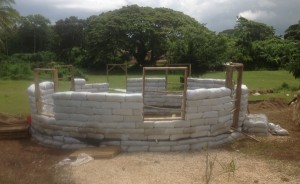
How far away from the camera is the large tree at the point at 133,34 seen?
31469 millimetres

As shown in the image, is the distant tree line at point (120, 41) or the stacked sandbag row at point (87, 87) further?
the distant tree line at point (120, 41)

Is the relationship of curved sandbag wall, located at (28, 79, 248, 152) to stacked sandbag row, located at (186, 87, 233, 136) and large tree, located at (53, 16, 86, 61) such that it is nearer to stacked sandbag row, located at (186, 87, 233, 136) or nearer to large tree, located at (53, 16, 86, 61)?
stacked sandbag row, located at (186, 87, 233, 136)

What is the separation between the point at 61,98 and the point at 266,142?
16.0ft

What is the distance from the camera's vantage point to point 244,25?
135 feet

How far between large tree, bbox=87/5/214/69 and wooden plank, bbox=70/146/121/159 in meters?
23.4

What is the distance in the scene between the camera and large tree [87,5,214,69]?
31.5 meters

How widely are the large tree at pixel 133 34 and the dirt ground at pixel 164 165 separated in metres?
22.9

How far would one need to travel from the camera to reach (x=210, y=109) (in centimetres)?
825

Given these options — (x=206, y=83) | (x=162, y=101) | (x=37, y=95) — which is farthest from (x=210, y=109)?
(x=162, y=101)

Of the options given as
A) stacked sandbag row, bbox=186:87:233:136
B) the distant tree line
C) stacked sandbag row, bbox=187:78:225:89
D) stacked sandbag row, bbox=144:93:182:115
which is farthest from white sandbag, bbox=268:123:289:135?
the distant tree line

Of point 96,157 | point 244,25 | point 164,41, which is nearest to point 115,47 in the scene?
point 164,41

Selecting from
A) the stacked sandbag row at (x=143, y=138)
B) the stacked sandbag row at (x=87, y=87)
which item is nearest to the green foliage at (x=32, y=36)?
the stacked sandbag row at (x=87, y=87)

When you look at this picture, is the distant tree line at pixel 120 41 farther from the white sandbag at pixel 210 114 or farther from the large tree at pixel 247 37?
the white sandbag at pixel 210 114

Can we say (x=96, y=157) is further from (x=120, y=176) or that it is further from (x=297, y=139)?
(x=297, y=139)
